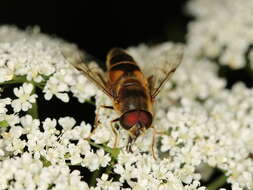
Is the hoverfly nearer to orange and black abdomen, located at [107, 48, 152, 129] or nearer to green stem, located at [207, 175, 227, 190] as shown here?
orange and black abdomen, located at [107, 48, 152, 129]

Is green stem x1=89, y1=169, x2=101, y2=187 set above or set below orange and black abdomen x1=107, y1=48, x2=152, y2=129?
below

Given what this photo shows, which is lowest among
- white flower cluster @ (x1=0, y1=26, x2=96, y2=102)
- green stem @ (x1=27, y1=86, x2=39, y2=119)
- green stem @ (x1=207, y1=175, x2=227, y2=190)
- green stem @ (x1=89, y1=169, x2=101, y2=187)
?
green stem @ (x1=89, y1=169, x2=101, y2=187)

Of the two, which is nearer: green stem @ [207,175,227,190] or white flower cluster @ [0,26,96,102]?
white flower cluster @ [0,26,96,102]

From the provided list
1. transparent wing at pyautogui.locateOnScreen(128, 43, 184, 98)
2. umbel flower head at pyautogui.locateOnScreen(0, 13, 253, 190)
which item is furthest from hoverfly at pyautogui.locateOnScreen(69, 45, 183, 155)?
umbel flower head at pyautogui.locateOnScreen(0, 13, 253, 190)

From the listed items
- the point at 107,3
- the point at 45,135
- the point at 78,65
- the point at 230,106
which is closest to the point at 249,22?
the point at 230,106

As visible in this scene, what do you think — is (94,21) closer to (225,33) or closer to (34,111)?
(225,33)

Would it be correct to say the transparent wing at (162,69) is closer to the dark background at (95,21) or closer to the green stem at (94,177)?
the green stem at (94,177)

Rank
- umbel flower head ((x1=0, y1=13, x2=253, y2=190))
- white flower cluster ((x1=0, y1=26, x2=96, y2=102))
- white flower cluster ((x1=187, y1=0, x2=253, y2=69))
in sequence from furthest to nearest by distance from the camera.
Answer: white flower cluster ((x1=187, y1=0, x2=253, y2=69)) < white flower cluster ((x1=0, y1=26, x2=96, y2=102)) < umbel flower head ((x1=0, y1=13, x2=253, y2=190))

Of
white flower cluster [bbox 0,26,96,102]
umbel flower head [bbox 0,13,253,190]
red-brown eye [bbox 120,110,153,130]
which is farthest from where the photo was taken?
white flower cluster [bbox 0,26,96,102]
